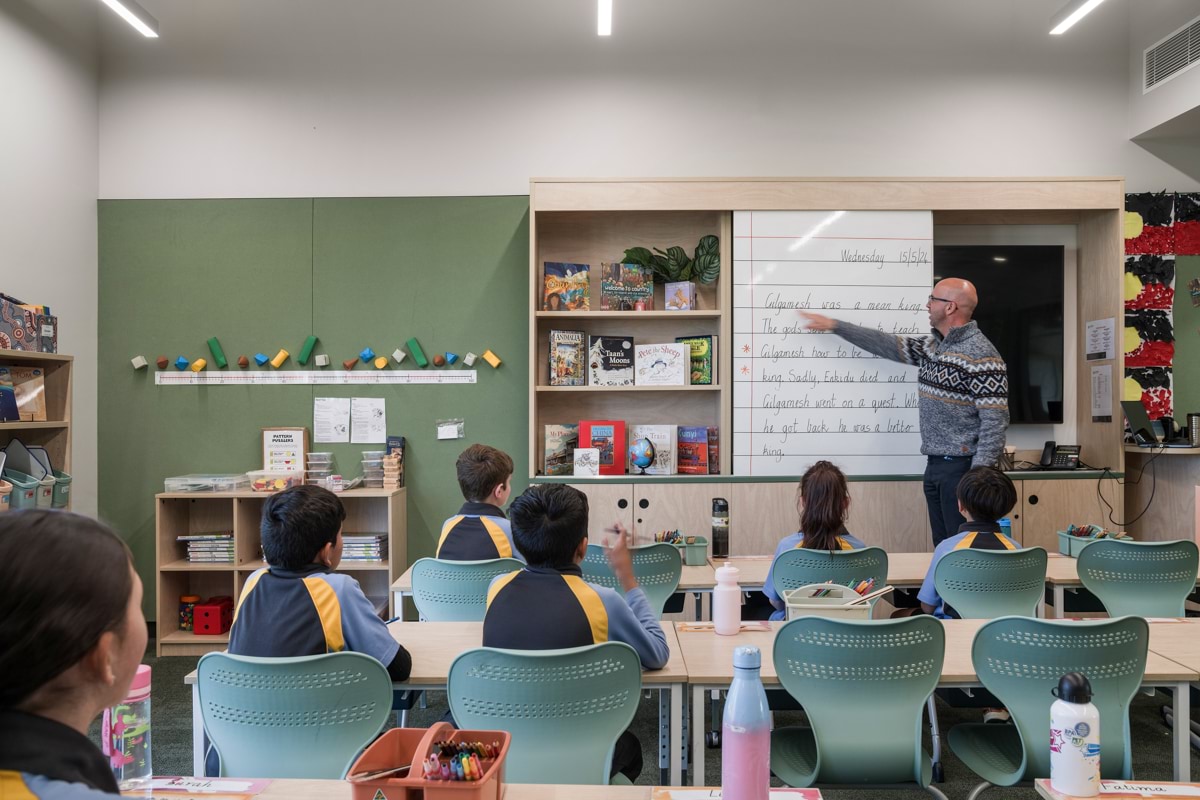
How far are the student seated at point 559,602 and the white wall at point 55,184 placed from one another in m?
4.00

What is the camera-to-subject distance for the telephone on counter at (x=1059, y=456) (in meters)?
5.29

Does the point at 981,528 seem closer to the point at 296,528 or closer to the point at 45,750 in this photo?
the point at 296,528

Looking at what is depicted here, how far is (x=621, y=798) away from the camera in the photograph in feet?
4.92

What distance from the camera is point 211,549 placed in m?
5.08

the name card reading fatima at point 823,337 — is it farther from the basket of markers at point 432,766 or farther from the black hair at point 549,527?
the basket of markers at point 432,766

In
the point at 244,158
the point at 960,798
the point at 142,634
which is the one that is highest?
the point at 244,158

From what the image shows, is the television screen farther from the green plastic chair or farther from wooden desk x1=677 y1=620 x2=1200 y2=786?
the green plastic chair

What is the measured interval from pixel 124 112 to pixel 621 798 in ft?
18.8

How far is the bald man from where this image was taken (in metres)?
4.64

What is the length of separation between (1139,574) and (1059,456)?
217 centimetres

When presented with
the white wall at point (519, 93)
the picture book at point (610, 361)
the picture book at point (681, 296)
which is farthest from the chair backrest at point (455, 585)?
the white wall at point (519, 93)

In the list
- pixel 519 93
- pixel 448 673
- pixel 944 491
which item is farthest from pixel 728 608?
pixel 519 93

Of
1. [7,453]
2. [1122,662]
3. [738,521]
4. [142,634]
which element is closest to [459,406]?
[738,521]

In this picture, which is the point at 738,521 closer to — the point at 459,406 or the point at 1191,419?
the point at 459,406
